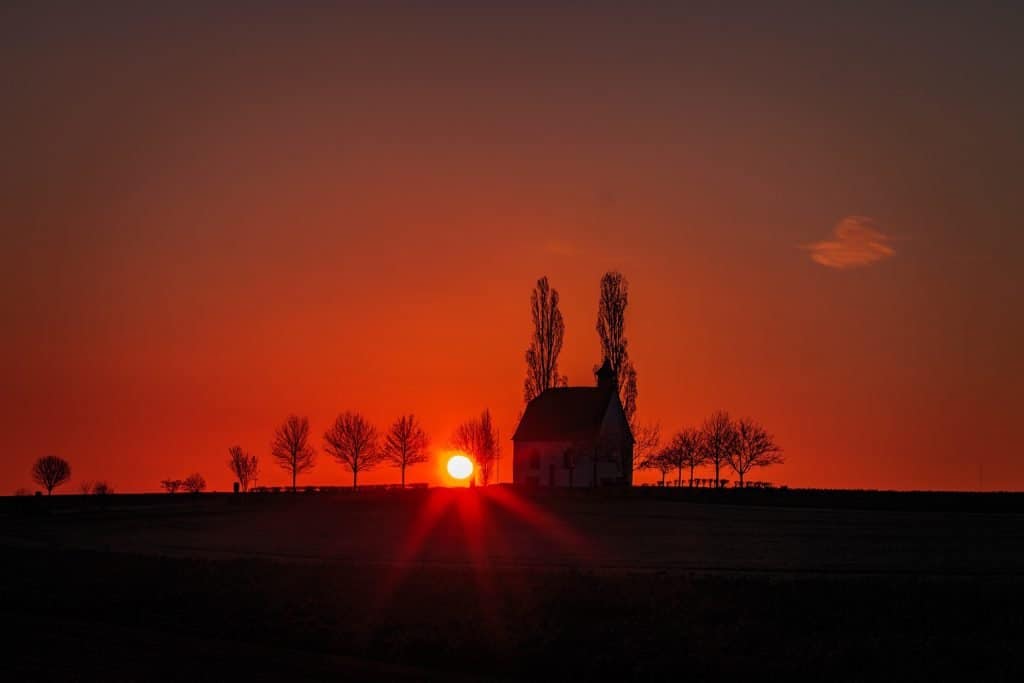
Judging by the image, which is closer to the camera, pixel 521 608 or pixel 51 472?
pixel 521 608

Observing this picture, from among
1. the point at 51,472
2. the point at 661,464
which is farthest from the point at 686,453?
the point at 51,472

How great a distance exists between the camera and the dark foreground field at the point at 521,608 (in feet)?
77.0

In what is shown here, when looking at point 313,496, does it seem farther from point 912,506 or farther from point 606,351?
point 912,506

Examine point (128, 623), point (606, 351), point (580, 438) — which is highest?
point (606, 351)

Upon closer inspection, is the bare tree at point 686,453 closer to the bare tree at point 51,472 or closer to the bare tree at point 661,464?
the bare tree at point 661,464

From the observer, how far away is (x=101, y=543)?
59844 millimetres

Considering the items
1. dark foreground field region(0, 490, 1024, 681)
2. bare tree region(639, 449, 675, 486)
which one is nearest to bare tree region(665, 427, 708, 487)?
bare tree region(639, 449, 675, 486)

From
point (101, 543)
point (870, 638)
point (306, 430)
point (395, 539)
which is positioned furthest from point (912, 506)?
point (306, 430)

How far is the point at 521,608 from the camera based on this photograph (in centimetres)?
2967

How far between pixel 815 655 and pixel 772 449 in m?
118

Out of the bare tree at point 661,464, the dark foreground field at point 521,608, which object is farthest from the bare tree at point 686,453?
the dark foreground field at point 521,608

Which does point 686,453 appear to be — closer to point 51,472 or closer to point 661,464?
point 661,464

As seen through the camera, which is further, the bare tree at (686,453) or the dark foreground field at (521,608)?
the bare tree at (686,453)

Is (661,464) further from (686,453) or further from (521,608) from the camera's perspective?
(521,608)
